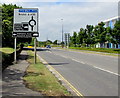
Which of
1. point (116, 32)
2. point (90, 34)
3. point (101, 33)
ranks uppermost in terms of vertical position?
point (90, 34)

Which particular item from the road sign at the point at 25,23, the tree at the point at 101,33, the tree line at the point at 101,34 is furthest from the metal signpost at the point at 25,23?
the tree at the point at 101,33

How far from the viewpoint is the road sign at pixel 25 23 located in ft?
64.0

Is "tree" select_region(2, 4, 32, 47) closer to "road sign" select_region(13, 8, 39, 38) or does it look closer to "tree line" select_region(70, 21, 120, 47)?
"road sign" select_region(13, 8, 39, 38)

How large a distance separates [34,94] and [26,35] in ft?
40.6

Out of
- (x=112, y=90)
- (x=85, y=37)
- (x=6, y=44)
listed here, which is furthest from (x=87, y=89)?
(x=85, y=37)

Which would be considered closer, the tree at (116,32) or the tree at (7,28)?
the tree at (7,28)

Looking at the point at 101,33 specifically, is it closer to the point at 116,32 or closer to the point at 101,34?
the point at 101,34

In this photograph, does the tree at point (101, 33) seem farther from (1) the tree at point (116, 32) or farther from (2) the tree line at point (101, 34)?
(1) the tree at point (116, 32)

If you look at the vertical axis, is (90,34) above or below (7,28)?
above

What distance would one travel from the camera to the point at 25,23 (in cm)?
1967

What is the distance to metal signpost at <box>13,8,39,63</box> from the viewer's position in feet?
64.0

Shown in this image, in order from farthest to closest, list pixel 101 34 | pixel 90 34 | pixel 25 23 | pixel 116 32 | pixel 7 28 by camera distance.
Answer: pixel 90 34, pixel 101 34, pixel 116 32, pixel 7 28, pixel 25 23

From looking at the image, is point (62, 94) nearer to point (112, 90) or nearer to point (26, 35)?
point (112, 90)

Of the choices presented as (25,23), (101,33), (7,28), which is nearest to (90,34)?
(101,33)
